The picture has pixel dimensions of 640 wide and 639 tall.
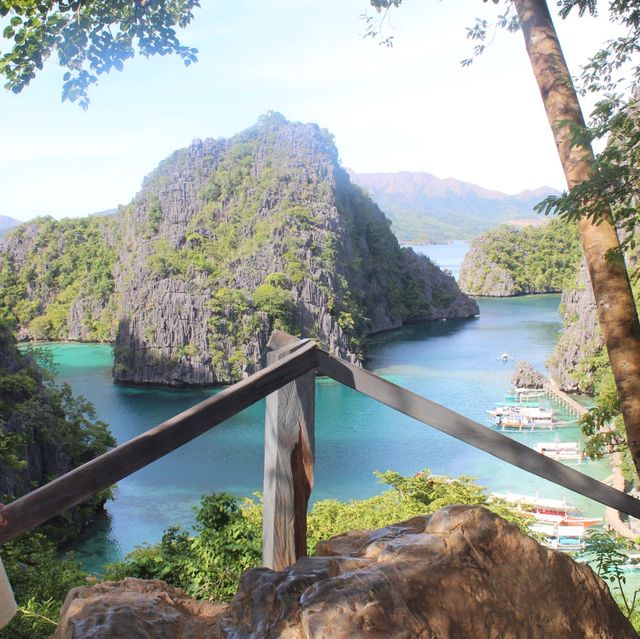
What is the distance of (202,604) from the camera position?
4.71 ft

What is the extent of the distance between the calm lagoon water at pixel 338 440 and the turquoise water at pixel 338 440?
0.14 feet

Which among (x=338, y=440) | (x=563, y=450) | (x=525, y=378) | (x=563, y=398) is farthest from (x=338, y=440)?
(x=563, y=398)

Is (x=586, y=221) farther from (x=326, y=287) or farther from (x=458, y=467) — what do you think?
(x=326, y=287)

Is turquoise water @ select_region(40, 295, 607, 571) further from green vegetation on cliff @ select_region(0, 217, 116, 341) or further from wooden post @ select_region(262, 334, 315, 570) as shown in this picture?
wooden post @ select_region(262, 334, 315, 570)

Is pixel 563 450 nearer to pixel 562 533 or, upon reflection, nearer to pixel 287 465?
pixel 562 533

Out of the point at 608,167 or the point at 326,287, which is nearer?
the point at 608,167

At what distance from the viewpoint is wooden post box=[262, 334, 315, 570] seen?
60.6 inches

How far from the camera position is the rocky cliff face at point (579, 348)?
3103 cm

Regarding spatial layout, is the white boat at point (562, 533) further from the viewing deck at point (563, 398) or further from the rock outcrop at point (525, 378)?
the rock outcrop at point (525, 378)

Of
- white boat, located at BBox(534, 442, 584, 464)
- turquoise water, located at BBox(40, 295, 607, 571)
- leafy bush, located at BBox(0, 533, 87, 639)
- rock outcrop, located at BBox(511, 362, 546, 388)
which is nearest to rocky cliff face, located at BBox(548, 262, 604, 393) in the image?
rock outcrop, located at BBox(511, 362, 546, 388)

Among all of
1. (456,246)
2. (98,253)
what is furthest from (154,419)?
(456,246)

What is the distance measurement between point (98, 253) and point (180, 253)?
11904 millimetres

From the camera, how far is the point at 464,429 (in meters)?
1.61

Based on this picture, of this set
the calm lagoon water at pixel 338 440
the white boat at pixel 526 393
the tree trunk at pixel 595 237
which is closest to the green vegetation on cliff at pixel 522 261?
the calm lagoon water at pixel 338 440
